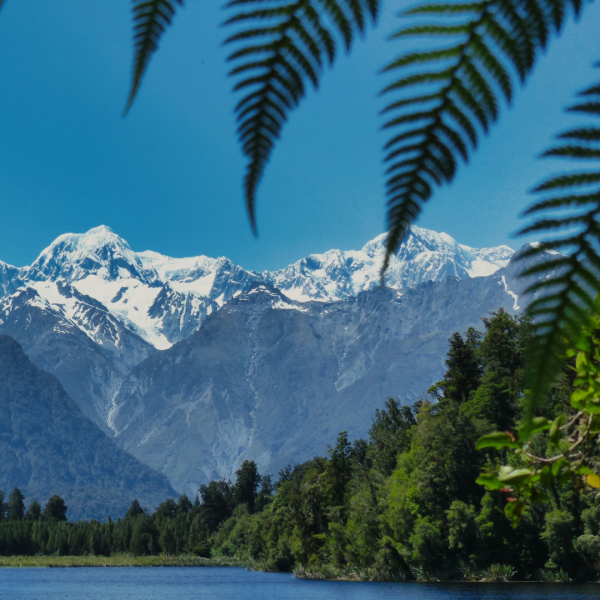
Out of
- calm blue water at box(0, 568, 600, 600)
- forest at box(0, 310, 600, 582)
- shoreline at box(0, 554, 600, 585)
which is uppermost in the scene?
forest at box(0, 310, 600, 582)

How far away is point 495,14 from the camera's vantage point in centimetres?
128

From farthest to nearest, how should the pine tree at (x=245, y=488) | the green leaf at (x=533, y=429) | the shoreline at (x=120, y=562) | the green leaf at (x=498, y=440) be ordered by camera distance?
1. the pine tree at (x=245, y=488)
2. the shoreline at (x=120, y=562)
3. the green leaf at (x=498, y=440)
4. the green leaf at (x=533, y=429)

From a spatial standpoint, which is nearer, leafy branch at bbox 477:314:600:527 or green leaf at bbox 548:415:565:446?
leafy branch at bbox 477:314:600:527

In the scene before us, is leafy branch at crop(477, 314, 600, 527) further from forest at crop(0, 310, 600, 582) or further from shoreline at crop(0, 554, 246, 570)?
shoreline at crop(0, 554, 246, 570)

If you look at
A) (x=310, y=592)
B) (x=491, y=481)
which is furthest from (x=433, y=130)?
(x=310, y=592)

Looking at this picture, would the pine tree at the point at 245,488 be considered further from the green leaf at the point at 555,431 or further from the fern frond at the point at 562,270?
the fern frond at the point at 562,270

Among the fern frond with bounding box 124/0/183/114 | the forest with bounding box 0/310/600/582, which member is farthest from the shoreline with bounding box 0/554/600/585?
the fern frond with bounding box 124/0/183/114

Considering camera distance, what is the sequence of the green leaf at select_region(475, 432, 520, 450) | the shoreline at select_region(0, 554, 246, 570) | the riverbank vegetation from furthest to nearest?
1. the shoreline at select_region(0, 554, 246, 570)
2. the riverbank vegetation
3. the green leaf at select_region(475, 432, 520, 450)

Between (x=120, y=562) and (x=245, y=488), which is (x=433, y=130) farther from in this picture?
(x=245, y=488)

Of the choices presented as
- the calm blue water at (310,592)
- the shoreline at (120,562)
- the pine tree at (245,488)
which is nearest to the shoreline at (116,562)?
the shoreline at (120,562)

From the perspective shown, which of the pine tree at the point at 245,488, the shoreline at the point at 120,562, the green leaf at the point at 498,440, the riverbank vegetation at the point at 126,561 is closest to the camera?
the green leaf at the point at 498,440

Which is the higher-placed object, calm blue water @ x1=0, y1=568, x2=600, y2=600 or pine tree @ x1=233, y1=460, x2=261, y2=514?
pine tree @ x1=233, y1=460, x2=261, y2=514

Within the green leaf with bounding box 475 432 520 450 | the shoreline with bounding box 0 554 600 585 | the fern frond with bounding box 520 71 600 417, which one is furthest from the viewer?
the shoreline with bounding box 0 554 600 585

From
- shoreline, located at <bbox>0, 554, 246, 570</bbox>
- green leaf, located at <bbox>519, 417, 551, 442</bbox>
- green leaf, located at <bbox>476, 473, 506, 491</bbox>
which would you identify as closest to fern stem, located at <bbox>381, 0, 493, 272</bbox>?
green leaf, located at <bbox>519, 417, 551, 442</bbox>
